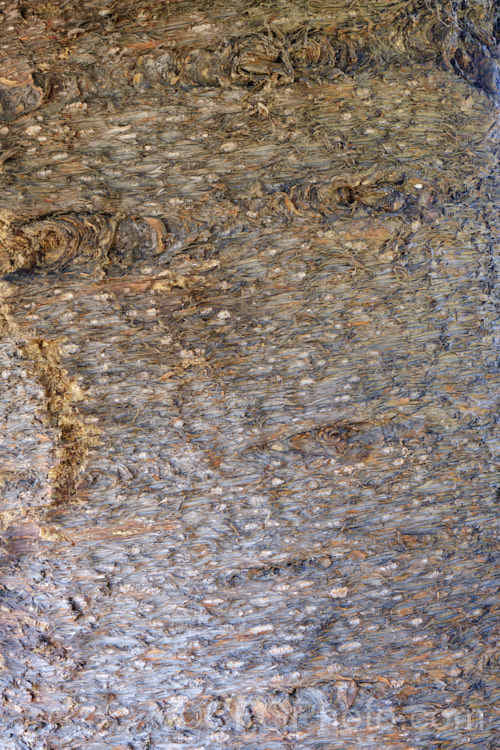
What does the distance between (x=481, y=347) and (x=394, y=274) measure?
0.26 metres

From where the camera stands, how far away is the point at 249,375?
44.1 inches

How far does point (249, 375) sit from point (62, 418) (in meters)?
0.41

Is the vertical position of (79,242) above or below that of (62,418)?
above

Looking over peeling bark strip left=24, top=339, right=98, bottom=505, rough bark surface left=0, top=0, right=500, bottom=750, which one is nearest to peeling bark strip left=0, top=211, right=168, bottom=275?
rough bark surface left=0, top=0, right=500, bottom=750

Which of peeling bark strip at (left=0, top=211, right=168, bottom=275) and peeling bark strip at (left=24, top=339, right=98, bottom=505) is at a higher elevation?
peeling bark strip at (left=0, top=211, right=168, bottom=275)

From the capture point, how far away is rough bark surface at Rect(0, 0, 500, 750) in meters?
1.07

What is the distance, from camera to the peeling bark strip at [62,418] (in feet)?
3.63

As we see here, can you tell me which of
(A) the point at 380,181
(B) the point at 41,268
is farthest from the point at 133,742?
(A) the point at 380,181

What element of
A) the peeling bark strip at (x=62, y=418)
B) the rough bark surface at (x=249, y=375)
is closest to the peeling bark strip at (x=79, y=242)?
the rough bark surface at (x=249, y=375)

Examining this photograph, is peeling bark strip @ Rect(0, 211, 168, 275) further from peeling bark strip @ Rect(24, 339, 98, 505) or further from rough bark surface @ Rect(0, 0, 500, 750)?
peeling bark strip @ Rect(24, 339, 98, 505)

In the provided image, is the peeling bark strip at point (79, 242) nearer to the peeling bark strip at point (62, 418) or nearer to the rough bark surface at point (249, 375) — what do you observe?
the rough bark surface at point (249, 375)

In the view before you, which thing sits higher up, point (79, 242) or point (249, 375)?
point (79, 242)

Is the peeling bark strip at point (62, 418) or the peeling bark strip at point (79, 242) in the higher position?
the peeling bark strip at point (79, 242)

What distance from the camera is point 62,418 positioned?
3.69ft
